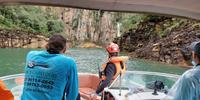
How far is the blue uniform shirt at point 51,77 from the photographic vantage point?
1757 mm

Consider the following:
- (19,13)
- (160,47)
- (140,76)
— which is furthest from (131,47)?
(140,76)

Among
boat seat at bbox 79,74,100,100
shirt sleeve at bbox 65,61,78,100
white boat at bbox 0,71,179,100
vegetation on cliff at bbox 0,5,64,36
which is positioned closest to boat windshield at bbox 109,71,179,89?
white boat at bbox 0,71,179,100

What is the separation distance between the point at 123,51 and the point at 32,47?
8.37 m

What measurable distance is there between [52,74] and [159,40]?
→ 2213cm

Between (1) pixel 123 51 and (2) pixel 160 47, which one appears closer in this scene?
(2) pixel 160 47

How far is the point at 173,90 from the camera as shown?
5.95 ft

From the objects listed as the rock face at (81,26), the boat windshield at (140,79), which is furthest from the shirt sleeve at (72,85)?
the rock face at (81,26)

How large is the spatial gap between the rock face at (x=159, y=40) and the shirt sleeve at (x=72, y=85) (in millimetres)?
13525

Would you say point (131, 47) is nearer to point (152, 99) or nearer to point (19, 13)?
point (19, 13)

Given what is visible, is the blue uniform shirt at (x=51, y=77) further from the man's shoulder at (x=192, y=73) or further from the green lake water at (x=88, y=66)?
the green lake water at (x=88, y=66)

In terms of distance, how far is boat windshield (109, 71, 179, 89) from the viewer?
3.80 metres

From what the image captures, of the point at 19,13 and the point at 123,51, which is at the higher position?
the point at 19,13

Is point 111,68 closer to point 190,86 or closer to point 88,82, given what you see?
point 88,82

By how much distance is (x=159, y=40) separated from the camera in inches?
923
